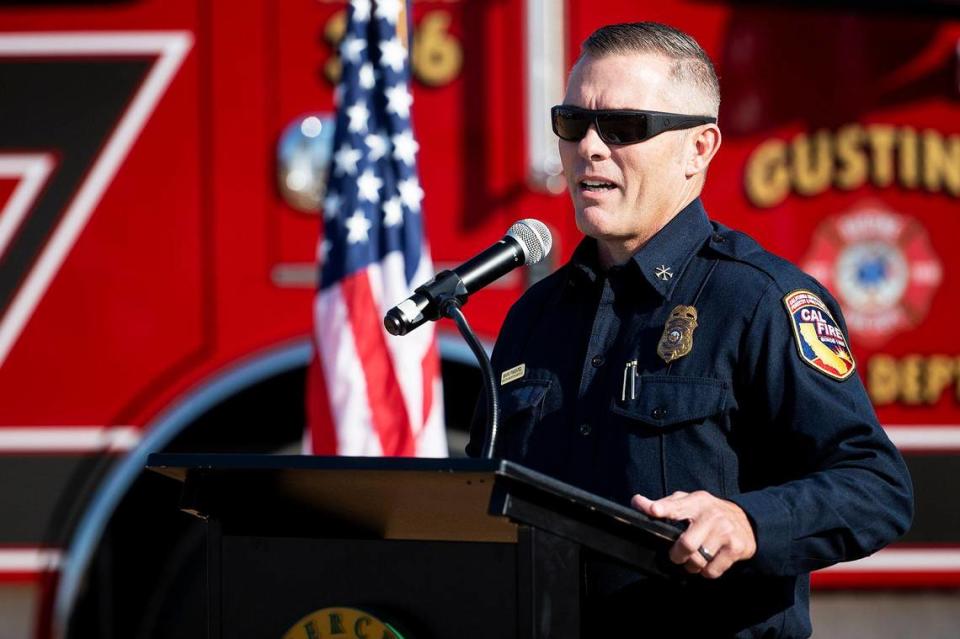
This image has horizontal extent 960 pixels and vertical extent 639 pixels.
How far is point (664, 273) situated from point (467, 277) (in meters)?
0.28

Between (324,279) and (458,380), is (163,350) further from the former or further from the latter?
(458,380)

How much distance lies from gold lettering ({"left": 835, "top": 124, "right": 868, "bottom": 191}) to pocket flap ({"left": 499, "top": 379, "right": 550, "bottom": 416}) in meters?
1.84

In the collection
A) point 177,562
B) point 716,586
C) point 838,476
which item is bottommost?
point 177,562

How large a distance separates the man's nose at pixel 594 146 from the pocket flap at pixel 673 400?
29 cm

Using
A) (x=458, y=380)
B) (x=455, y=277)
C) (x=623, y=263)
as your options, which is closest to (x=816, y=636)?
(x=458, y=380)

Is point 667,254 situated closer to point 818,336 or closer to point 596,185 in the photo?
point 596,185

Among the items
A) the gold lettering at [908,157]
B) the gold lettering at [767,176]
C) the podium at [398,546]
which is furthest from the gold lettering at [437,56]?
the podium at [398,546]

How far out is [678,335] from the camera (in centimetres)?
169

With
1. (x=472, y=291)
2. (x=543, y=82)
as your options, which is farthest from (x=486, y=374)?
(x=543, y=82)

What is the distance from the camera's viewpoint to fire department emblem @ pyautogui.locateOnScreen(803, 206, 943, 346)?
11.1 ft

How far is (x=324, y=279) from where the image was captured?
3.21 metres

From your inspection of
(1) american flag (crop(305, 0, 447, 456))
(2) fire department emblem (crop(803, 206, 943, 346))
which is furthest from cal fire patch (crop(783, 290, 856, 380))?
(2) fire department emblem (crop(803, 206, 943, 346))

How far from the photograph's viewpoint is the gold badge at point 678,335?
1676mm

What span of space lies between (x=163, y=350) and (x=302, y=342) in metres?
0.34
